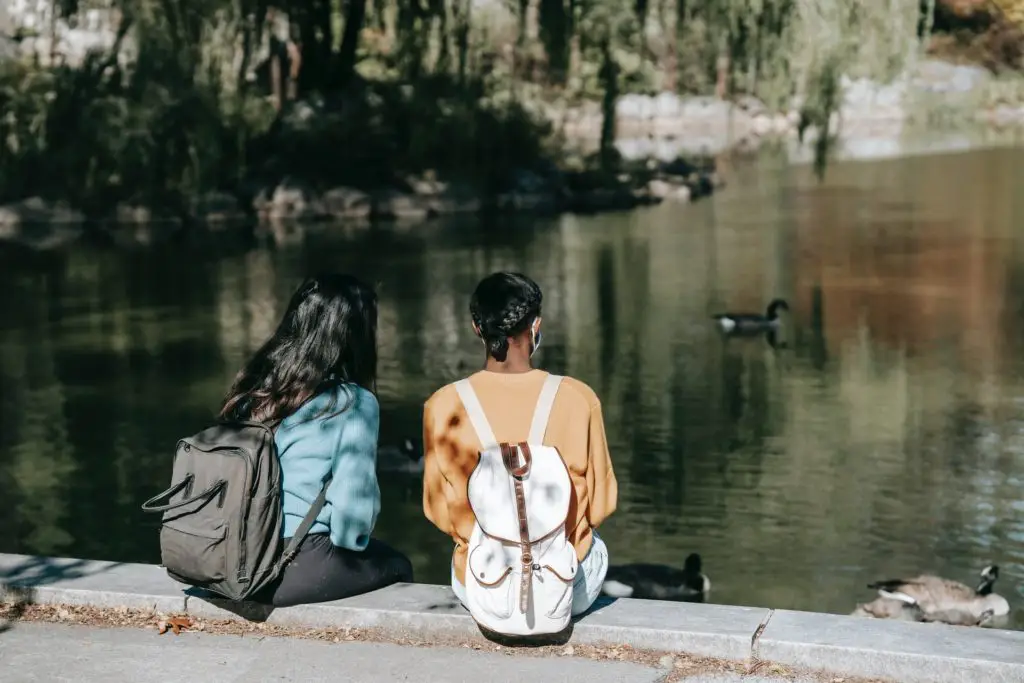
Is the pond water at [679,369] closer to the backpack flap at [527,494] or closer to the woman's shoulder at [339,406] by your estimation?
the woman's shoulder at [339,406]

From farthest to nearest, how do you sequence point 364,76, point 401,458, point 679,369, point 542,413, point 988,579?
point 364,76 → point 679,369 → point 401,458 → point 988,579 → point 542,413

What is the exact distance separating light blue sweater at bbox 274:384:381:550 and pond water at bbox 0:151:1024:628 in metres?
4.65

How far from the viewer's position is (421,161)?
99.0 feet

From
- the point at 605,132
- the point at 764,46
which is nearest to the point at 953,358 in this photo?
the point at 764,46

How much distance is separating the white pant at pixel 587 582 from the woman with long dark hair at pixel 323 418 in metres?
0.35

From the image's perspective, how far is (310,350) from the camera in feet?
14.3

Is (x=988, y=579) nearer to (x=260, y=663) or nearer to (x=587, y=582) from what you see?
(x=587, y=582)

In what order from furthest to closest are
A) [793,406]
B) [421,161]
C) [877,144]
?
[877,144] < [421,161] < [793,406]

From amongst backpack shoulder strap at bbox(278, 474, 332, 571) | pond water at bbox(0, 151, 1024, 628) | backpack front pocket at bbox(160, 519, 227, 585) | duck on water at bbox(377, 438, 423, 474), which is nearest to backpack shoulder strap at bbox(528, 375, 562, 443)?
backpack shoulder strap at bbox(278, 474, 332, 571)

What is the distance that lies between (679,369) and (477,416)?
10.7 m

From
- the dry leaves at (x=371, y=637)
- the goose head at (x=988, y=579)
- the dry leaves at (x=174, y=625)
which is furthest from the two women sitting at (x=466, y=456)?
the goose head at (x=988, y=579)

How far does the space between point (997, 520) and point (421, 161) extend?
2144 cm

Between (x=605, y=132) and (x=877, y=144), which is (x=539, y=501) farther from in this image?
(x=877, y=144)

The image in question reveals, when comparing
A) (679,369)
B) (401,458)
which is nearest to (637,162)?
(679,369)
